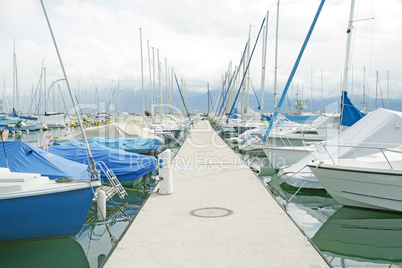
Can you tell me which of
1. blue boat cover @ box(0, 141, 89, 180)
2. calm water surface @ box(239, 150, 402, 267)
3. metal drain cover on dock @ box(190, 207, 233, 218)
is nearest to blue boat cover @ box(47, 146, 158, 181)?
blue boat cover @ box(0, 141, 89, 180)

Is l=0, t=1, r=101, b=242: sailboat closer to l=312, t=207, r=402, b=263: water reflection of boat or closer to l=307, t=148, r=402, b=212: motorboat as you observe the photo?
l=312, t=207, r=402, b=263: water reflection of boat

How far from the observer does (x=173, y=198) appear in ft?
30.0

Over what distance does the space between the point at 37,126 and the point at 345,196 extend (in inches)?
2163

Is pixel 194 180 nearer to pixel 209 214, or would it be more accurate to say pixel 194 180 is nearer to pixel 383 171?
pixel 209 214

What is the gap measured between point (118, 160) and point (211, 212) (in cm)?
741

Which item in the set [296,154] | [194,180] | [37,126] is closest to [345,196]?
[194,180]

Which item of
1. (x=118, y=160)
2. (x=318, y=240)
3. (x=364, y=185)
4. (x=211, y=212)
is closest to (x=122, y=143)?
(x=118, y=160)

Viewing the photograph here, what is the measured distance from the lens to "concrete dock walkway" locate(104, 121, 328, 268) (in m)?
5.34

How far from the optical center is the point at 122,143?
1911cm

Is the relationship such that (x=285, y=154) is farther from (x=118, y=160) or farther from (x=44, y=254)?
(x=44, y=254)

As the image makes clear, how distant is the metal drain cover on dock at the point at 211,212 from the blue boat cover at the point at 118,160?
21.3 feet

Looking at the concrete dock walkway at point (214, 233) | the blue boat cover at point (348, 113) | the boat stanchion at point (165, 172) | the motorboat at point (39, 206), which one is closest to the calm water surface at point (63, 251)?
the motorboat at point (39, 206)

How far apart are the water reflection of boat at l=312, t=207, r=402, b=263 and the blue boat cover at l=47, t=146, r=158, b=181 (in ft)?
24.0

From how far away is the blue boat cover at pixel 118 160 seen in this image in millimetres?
13938
